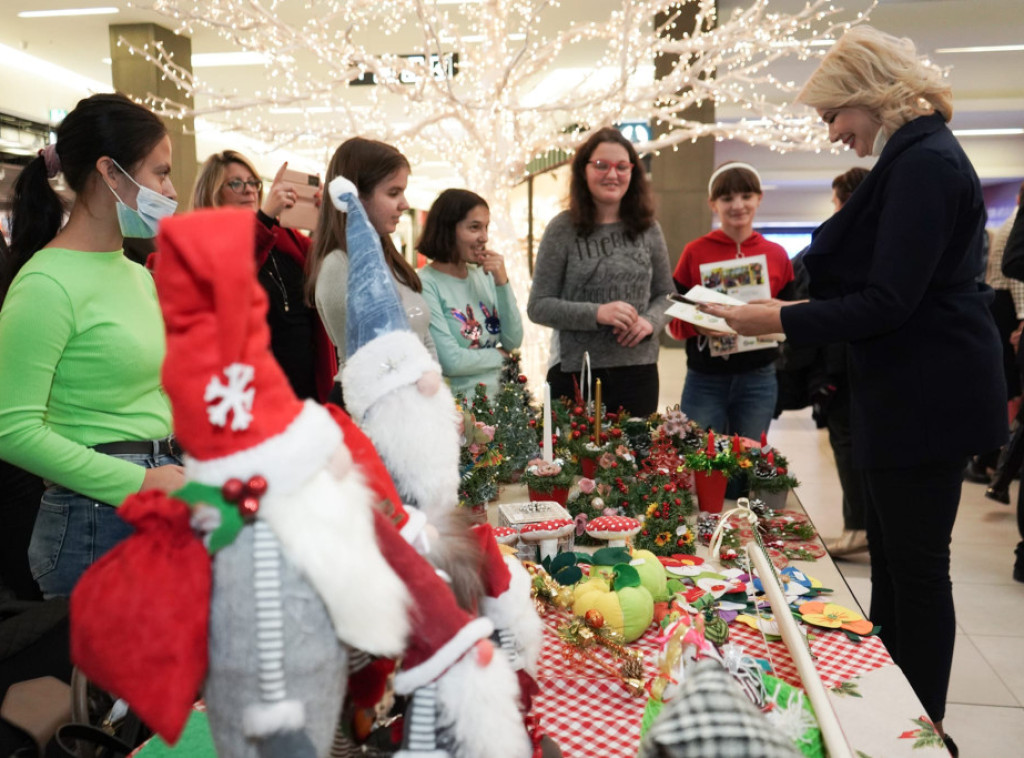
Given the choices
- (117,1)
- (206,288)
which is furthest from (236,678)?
(117,1)

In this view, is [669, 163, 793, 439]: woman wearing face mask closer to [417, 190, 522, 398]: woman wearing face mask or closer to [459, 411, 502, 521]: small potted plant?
[417, 190, 522, 398]: woman wearing face mask

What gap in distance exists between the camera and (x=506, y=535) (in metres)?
1.44

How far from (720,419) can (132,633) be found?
2323mm

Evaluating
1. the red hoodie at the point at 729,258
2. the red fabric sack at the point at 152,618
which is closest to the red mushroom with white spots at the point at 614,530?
the red fabric sack at the point at 152,618

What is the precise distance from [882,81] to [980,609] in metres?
2.10

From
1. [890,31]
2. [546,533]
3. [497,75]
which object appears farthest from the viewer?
[890,31]

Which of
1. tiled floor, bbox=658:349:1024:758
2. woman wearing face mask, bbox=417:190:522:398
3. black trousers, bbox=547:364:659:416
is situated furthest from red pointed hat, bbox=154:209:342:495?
tiled floor, bbox=658:349:1024:758

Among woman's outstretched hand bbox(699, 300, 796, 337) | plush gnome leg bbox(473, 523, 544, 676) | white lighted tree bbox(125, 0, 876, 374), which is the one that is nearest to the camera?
plush gnome leg bbox(473, 523, 544, 676)

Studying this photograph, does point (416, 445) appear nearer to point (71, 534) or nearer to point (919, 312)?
point (71, 534)

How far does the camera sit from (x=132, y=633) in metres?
0.62

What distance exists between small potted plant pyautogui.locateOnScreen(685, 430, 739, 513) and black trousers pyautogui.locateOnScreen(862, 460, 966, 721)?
0.33m

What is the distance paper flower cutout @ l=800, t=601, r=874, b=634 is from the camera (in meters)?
1.26

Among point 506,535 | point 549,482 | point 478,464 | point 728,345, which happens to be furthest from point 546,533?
point 728,345

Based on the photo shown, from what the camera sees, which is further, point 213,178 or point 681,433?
point 213,178
